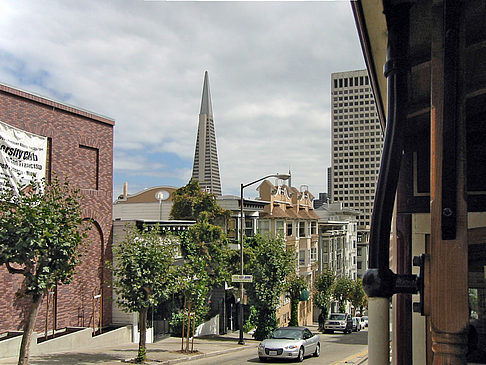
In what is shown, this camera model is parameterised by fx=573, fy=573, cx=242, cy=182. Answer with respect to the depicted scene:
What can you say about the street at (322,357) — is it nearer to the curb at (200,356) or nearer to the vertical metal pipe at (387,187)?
the curb at (200,356)

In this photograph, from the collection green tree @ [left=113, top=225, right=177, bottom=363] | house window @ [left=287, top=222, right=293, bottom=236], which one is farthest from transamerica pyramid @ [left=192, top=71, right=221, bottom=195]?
green tree @ [left=113, top=225, right=177, bottom=363]

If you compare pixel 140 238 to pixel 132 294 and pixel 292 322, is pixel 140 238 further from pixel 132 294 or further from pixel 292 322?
pixel 292 322

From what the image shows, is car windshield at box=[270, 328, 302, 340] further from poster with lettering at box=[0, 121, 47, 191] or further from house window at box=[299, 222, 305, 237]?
house window at box=[299, 222, 305, 237]

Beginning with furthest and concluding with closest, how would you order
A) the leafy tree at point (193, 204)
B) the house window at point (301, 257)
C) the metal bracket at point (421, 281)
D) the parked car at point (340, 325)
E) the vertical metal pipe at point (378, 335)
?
the house window at point (301, 257) → the parked car at point (340, 325) → the leafy tree at point (193, 204) → the vertical metal pipe at point (378, 335) → the metal bracket at point (421, 281)

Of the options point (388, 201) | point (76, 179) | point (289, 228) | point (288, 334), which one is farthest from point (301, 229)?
point (388, 201)

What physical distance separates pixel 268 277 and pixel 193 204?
6985 mm

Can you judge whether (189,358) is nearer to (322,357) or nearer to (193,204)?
(322,357)

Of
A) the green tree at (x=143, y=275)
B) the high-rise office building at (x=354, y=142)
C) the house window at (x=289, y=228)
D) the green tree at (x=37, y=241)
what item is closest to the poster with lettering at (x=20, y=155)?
the green tree at (x=143, y=275)

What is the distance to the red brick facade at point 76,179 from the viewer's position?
67.7ft

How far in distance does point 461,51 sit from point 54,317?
2254 cm

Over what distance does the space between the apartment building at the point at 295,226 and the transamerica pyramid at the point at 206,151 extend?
50571 mm

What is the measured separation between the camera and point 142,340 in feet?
61.9

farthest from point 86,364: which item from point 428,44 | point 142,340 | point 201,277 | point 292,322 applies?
point 292,322

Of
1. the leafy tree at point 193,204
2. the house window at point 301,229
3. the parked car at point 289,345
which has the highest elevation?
the leafy tree at point 193,204
